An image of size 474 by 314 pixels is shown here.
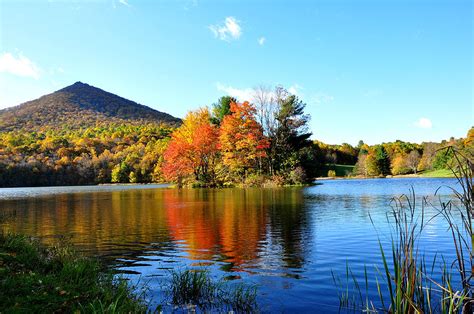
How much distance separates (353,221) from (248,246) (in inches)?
271

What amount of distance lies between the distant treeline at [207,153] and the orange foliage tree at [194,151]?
6.1 inches

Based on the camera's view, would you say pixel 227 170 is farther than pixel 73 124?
No

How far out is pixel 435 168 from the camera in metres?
94.6

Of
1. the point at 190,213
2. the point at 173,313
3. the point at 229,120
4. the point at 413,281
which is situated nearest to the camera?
the point at 413,281

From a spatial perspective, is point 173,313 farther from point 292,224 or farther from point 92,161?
point 92,161

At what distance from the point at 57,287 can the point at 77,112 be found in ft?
512

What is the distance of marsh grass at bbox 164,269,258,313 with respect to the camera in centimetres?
628

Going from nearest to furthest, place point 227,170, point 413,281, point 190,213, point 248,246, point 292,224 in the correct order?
point 413,281, point 248,246, point 292,224, point 190,213, point 227,170

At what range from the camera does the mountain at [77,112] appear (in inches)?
5032

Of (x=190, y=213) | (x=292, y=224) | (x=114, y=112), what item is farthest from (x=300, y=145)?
(x=114, y=112)

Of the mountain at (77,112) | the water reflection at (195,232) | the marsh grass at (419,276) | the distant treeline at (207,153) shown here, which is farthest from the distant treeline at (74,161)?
the marsh grass at (419,276)

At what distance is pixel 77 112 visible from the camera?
482 feet

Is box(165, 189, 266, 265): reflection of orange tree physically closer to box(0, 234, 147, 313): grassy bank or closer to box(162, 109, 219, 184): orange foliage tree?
box(0, 234, 147, 313): grassy bank

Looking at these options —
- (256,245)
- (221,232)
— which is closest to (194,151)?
(221,232)
